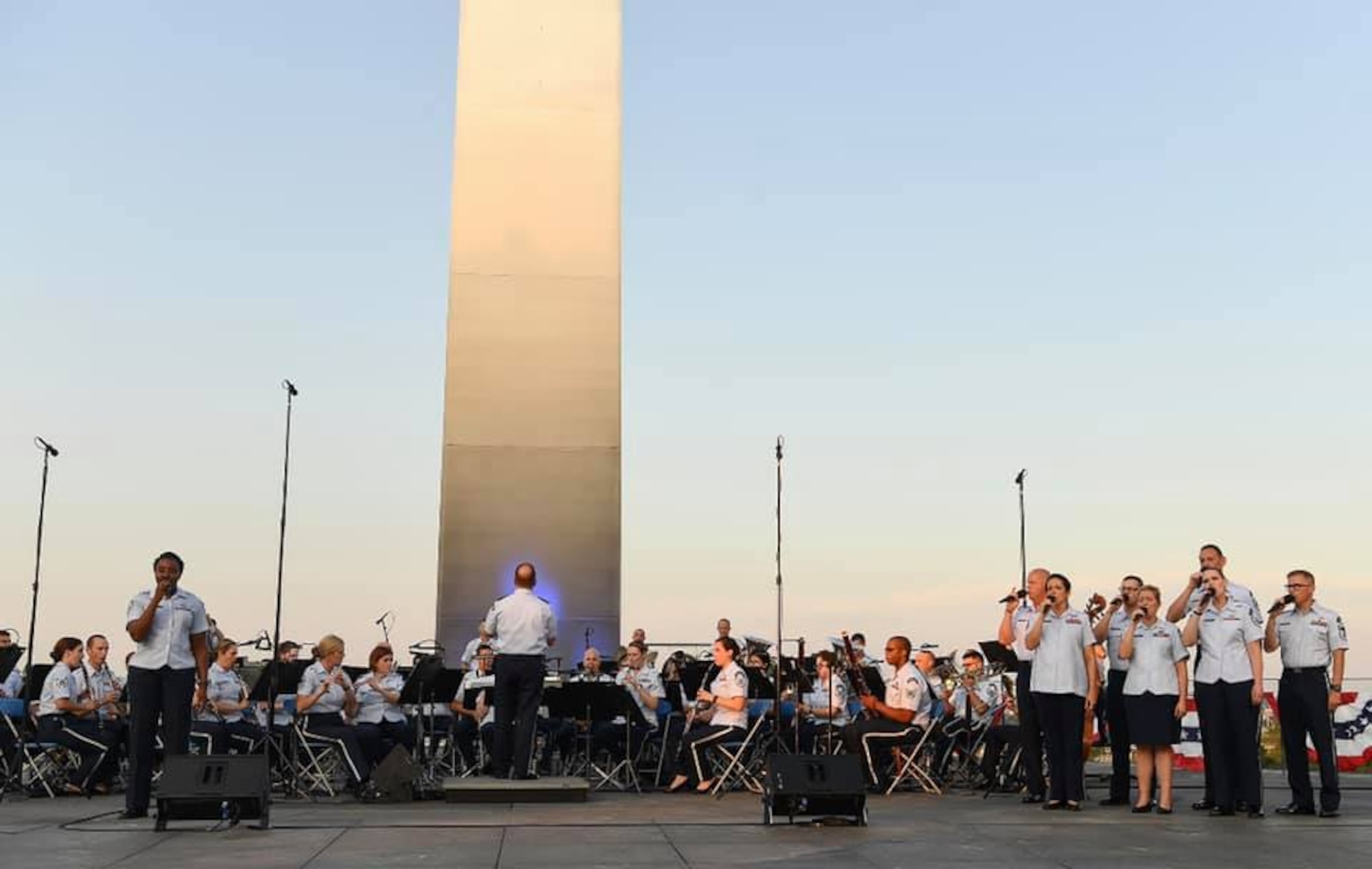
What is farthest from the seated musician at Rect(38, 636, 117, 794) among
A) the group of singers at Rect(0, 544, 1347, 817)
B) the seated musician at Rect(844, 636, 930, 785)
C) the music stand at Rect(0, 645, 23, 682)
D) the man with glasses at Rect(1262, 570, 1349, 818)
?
the man with glasses at Rect(1262, 570, 1349, 818)

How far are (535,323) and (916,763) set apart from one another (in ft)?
25.0

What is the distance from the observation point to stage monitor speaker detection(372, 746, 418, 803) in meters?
10.8

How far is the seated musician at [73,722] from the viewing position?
11500 millimetres

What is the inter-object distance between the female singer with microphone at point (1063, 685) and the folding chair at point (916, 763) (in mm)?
2031

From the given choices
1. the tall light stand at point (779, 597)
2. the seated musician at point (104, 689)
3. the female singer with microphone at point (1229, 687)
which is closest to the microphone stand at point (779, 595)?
the tall light stand at point (779, 597)

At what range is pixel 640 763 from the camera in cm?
1300

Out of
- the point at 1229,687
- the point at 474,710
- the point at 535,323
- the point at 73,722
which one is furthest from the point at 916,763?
the point at 535,323

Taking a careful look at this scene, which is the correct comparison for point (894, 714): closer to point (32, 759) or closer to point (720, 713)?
point (720, 713)

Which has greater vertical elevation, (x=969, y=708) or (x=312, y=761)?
(x=969, y=708)

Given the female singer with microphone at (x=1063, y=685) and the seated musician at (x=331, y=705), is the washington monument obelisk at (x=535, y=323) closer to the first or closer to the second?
the seated musician at (x=331, y=705)

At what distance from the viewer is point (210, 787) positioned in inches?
332

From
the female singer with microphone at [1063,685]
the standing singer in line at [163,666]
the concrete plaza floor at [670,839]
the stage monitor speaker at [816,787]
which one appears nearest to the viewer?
the concrete plaza floor at [670,839]

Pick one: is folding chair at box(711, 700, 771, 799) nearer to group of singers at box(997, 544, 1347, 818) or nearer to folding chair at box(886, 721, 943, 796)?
folding chair at box(886, 721, 943, 796)

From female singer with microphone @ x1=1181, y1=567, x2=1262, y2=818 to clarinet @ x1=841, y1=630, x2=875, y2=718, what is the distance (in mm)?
3064
